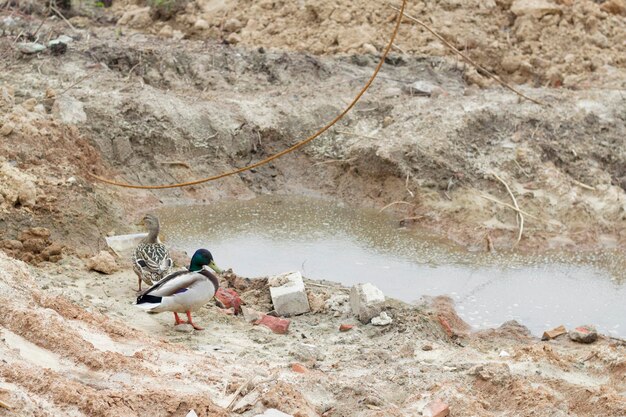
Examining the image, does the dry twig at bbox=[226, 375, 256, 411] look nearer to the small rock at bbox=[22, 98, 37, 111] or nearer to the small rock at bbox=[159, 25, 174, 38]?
the small rock at bbox=[22, 98, 37, 111]

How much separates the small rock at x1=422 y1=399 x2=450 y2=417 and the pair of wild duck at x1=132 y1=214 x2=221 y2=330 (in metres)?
2.23

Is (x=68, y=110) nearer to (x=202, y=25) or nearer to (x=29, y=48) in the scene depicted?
(x=29, y=48)

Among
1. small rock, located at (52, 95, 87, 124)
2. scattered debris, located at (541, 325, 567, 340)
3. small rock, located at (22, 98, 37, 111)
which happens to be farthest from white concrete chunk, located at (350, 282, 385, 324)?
small rock, located at (22, 98, 37, 111)

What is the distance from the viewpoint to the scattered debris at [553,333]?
775 centimetres

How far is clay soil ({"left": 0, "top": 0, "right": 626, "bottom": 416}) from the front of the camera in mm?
5621

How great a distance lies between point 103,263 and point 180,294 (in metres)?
1.41

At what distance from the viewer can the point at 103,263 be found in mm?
8172

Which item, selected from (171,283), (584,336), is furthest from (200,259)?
(584,336)

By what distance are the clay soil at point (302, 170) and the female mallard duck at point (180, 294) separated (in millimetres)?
206

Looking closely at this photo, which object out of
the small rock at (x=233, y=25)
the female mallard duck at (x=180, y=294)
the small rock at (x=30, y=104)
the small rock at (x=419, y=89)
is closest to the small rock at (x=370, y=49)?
the small rock at (x=419, y=89)

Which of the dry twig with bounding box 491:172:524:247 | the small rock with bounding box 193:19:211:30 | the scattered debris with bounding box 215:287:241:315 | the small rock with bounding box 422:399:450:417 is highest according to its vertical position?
the small rock with bounding box 422:399:450:417

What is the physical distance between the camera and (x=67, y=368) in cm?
531

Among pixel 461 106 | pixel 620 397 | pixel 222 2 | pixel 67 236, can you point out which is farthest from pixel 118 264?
pixel 222 2

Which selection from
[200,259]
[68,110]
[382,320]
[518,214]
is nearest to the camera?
[382,320]
